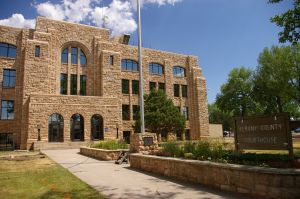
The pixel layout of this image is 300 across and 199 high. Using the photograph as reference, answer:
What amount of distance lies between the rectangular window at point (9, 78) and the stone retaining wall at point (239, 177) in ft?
95.5

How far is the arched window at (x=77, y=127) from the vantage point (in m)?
31.6

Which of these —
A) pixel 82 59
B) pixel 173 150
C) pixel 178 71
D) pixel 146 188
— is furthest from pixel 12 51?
pixel 146 188

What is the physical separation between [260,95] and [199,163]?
39183mm

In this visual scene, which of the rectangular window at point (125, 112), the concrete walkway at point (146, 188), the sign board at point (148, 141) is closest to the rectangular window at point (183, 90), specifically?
the rectangular window at point (125, 112)

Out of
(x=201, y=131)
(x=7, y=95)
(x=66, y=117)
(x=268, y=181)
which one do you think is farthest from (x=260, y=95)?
(x=268, y=181)

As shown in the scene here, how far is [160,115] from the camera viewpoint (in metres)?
31.6

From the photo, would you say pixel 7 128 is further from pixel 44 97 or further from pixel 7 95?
pixel 44 97

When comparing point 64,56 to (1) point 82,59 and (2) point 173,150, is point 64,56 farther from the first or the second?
(2) point 173,150

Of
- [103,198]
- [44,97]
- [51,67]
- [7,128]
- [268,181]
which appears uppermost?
[51,67]

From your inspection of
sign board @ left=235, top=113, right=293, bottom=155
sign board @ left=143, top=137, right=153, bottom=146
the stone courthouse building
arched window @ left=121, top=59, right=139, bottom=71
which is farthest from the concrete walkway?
arched window @ left=121, top=59, right=139, bottom=71

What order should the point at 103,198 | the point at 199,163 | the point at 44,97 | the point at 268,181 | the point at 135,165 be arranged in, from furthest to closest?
the point at 44,97
the point at 135,165
the point at 199,163
the point at 103,198
the point at 268,181

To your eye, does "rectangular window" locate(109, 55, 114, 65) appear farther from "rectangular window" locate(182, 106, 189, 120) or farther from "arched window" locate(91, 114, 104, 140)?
"rectangular window" locate(182, 106, 189, 120)

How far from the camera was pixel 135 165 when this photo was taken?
41.7 ft

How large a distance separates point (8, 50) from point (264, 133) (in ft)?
111
